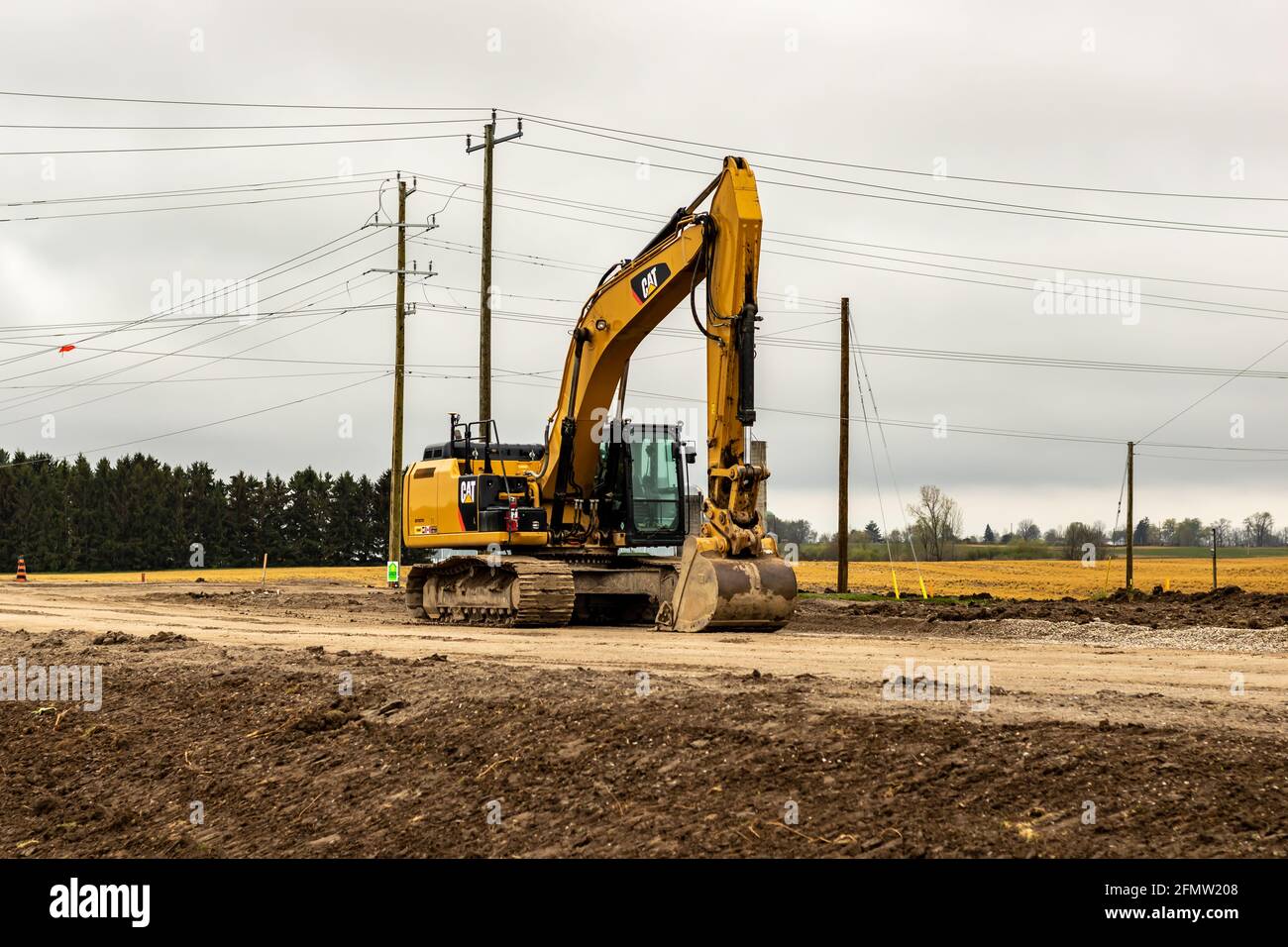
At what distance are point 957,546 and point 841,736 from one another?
94.8m

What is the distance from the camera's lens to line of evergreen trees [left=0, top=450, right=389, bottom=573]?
314 ft

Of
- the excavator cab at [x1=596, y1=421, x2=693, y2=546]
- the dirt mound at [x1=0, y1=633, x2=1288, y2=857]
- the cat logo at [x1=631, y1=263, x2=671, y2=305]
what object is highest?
the cat logo at [x1=631, y1=263, x2=671, y2=305]

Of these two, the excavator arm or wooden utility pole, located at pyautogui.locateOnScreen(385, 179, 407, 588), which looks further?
wooden utility pole, located at pyautogui.locateOnScreen(385, 179, 407, 588)

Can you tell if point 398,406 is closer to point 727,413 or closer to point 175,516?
point 727,413

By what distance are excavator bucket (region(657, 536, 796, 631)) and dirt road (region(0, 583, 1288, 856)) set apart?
1.55 meters

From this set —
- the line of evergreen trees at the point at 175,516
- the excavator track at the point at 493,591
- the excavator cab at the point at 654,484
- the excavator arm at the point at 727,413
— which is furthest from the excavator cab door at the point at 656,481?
the line of evergreen trees at the point at 175,516

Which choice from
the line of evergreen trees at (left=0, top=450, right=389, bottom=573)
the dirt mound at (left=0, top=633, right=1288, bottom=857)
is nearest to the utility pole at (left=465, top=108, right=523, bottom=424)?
the dirt mound at (left=0, top=633, right=1288, bottom=857)

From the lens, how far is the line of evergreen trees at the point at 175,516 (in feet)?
314

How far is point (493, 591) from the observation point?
25.3 metres

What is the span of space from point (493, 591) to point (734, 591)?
657cm

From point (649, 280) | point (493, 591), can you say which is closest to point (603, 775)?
point (649, 280)

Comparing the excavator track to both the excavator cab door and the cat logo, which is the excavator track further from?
the cat logo

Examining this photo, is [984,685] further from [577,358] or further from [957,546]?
[957,546]

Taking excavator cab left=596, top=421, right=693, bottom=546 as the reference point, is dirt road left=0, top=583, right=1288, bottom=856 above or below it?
below
